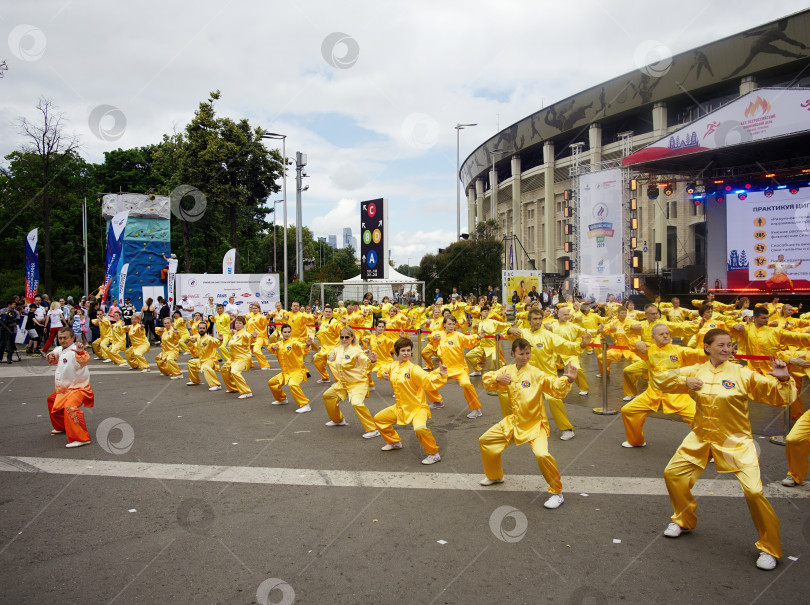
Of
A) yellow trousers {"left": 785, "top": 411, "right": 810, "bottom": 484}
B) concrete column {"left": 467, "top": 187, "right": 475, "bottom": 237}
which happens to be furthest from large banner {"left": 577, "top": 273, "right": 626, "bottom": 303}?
concrete column {"left": 467, "top": 187, "right": 475, "bottom": 237}

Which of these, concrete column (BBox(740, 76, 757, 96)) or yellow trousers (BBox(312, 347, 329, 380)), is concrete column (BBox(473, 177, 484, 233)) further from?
yellow trousers (BBox(312, 347, 329, 380))

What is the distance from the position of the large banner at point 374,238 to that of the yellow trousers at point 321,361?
8.76m

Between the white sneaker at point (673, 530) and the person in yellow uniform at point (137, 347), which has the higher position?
A: the person in yellow uniform at point (137, 347)

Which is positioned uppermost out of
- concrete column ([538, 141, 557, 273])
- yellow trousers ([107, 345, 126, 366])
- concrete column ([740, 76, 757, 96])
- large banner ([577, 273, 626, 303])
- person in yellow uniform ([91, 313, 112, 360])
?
concrete column ([740, 76, 757, 96])

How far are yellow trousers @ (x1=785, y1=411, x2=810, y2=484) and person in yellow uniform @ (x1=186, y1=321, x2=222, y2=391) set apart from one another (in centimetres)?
914

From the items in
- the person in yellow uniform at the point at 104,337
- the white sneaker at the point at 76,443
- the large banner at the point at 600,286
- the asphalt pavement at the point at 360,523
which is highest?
the large banner at the point at 600,286

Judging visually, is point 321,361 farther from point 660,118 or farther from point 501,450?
point 660,118

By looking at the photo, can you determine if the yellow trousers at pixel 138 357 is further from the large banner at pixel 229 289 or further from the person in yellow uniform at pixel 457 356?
the person in yellow uniform at pixel 457 356

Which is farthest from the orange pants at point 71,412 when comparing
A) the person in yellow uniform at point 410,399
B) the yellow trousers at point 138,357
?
the yellow trousers at point 138,357

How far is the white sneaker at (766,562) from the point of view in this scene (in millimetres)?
3697

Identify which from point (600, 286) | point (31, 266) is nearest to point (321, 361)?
point (31, 266)

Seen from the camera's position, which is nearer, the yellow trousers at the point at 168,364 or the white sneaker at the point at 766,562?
the white sneaker at the point at 766,562

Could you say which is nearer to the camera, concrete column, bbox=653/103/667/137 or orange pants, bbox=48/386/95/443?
orange pants, bbox=48/386/95/443

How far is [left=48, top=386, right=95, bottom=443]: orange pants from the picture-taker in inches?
269
